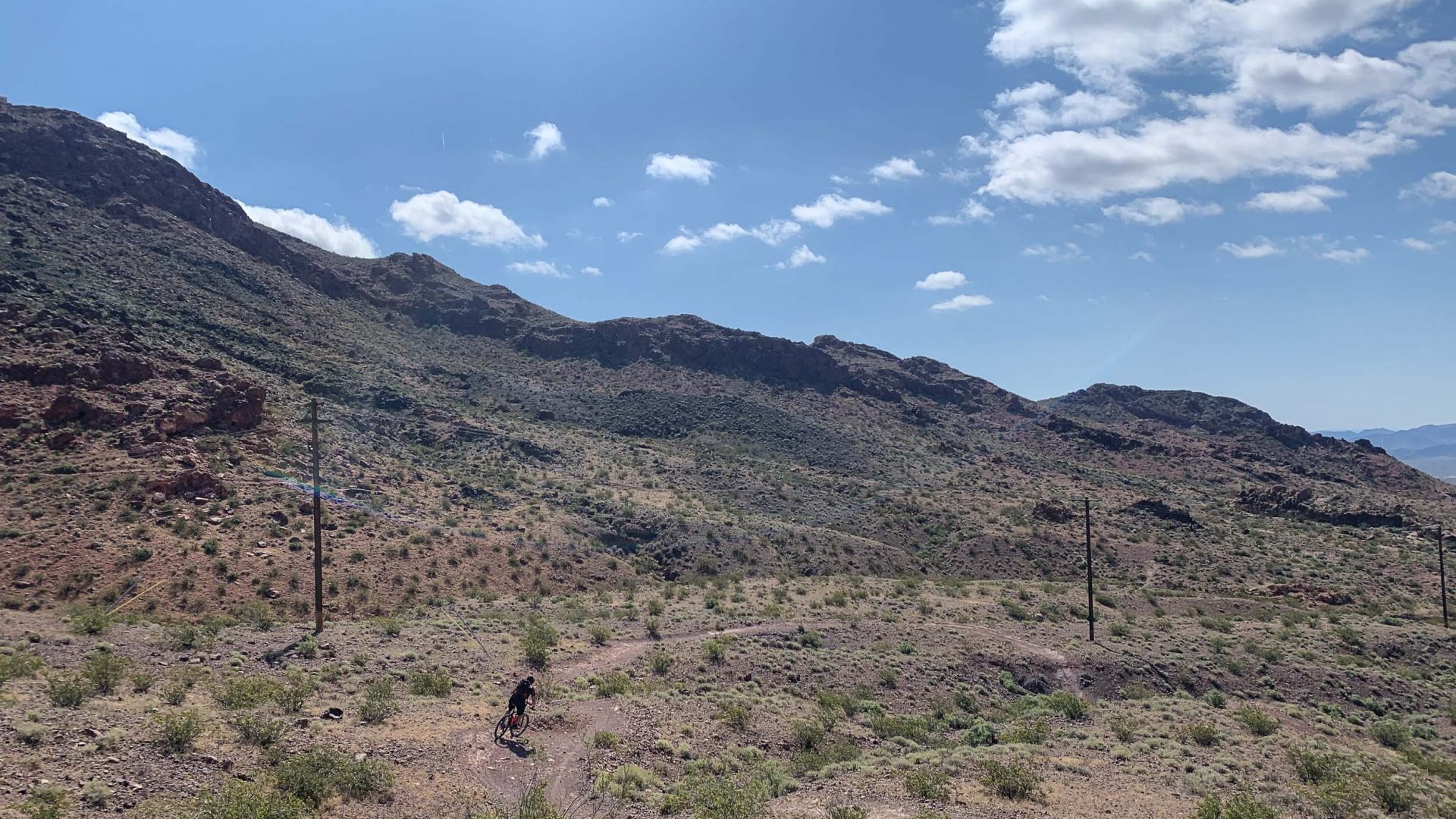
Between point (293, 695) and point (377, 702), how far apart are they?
147cm

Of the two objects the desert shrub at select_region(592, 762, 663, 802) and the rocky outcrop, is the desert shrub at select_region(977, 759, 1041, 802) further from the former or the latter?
the rocky outcrop

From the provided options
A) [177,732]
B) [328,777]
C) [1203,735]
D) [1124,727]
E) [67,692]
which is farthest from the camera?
[1124,727]

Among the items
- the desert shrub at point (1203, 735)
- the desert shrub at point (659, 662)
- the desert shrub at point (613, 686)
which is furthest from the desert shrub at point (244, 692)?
the desert shrub at point (1203, 735)

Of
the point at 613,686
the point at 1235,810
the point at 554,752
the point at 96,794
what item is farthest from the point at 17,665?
the point at 1235,810

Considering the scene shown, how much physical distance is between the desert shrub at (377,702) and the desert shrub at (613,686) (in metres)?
4.65

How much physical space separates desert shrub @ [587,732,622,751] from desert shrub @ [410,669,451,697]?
163 inches

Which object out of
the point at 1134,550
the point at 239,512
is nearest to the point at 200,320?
the point at 239,512

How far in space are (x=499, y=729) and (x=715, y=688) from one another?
689 centimetres

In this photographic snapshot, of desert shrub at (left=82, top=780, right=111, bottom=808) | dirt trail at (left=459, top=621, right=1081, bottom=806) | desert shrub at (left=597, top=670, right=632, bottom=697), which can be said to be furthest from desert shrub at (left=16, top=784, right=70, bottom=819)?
desert shrub at (left=597, top=670, right=632, bottom=697)

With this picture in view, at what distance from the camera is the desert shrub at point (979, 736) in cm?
1619

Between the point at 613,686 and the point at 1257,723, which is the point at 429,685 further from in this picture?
the point at 1257,723

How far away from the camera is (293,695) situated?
13422mm

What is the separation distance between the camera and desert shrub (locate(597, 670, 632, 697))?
17453 millimetres

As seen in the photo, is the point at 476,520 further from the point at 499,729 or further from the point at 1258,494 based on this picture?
the point at 1258,494
